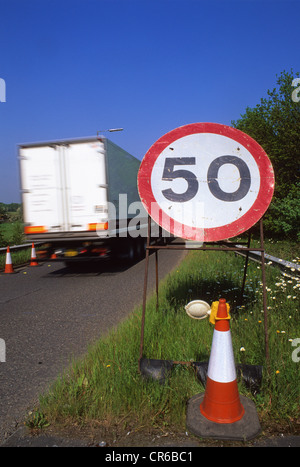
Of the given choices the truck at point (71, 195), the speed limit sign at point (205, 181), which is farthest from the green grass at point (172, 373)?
the truck at point (71, 195)

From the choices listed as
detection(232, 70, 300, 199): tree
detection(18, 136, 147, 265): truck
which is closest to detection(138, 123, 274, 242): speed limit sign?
detection(18, 136, 147, 265): truck

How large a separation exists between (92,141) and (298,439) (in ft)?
29.4

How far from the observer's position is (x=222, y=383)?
8.56 feet

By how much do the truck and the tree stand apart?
10.3 meters

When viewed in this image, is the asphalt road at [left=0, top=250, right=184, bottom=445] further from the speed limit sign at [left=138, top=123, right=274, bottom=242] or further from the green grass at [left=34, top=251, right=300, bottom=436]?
the speed limit sign at [left=138, top=123, right=274, bottom=242]

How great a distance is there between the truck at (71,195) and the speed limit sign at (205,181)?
6.66 m

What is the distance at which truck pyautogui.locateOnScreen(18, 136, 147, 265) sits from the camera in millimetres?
10102

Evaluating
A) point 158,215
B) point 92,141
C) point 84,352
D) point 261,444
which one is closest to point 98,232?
point 92,141

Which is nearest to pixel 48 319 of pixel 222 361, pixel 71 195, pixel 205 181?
A: pixel 205 181

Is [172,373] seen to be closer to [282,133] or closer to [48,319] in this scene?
[48,319]

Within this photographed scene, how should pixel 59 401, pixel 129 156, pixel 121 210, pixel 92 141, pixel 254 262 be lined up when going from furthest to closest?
pixel 129 156 → pixel 121 210 → pixel 92 141 → pixel 254 262 → pixel 59 401

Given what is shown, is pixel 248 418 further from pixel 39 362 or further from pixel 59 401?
pixel 39 362

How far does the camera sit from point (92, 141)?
1006 cm

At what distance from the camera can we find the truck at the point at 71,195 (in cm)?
1010
